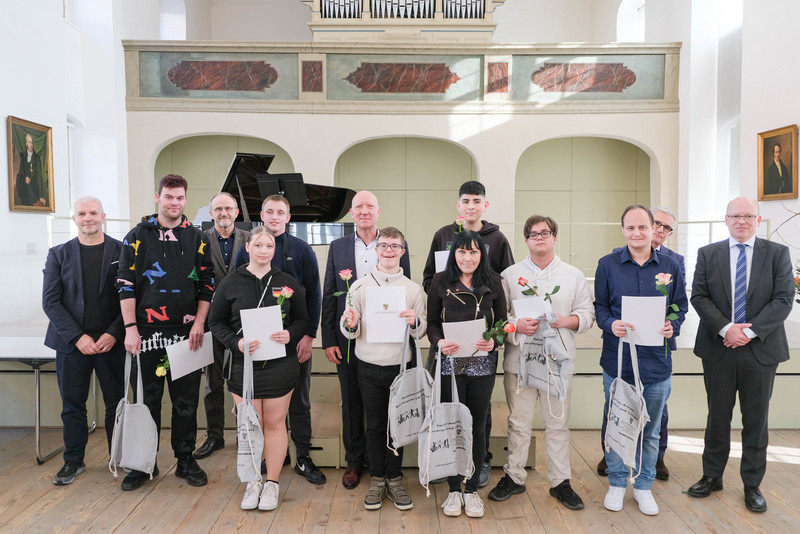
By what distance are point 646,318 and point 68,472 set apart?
11.0 ft

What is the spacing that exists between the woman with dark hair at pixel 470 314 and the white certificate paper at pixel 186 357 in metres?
1.32

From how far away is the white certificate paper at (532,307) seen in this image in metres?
2.82

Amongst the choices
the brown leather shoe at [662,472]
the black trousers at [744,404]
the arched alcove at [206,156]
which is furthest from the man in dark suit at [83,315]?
the arched alcove at [206,156]

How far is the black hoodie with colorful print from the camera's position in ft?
10.1

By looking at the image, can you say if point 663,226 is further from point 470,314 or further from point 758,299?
point 470,314

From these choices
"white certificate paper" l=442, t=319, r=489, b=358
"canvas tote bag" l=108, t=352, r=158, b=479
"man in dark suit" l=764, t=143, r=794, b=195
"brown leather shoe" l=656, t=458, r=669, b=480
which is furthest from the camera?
"man in dark suit" l=764, t=143, r=794, b=195

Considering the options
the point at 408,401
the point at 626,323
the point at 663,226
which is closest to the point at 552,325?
the point at 626,323

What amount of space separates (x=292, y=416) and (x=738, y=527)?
2433mm

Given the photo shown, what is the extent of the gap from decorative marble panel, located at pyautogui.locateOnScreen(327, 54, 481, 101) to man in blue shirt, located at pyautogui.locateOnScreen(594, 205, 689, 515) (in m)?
6.23

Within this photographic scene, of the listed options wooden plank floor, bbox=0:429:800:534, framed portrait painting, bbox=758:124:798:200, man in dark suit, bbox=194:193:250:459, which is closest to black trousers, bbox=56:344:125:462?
wooden plank floor, bbox=0:429:800:534

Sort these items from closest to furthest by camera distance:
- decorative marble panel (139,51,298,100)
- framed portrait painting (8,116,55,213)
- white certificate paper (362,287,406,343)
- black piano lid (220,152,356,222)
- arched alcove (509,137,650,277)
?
1. white certificate paper (362,287,406,343)
2. black piano lid (220,152,356,222)
3. framed portrait painting (8,116,55,213)
4. decorative marble panel (139,51,298,100)
5. arched alcove (509,137,650,277)

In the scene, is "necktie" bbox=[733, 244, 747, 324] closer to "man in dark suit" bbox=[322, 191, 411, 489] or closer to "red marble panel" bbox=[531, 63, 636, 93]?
"man in dark suit" bbox=[322, 191, 411, 489]

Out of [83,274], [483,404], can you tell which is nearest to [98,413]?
[83,274]

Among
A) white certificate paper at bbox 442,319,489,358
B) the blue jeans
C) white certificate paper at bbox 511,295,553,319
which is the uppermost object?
white certificate paper at bbox 511,295,553,319
